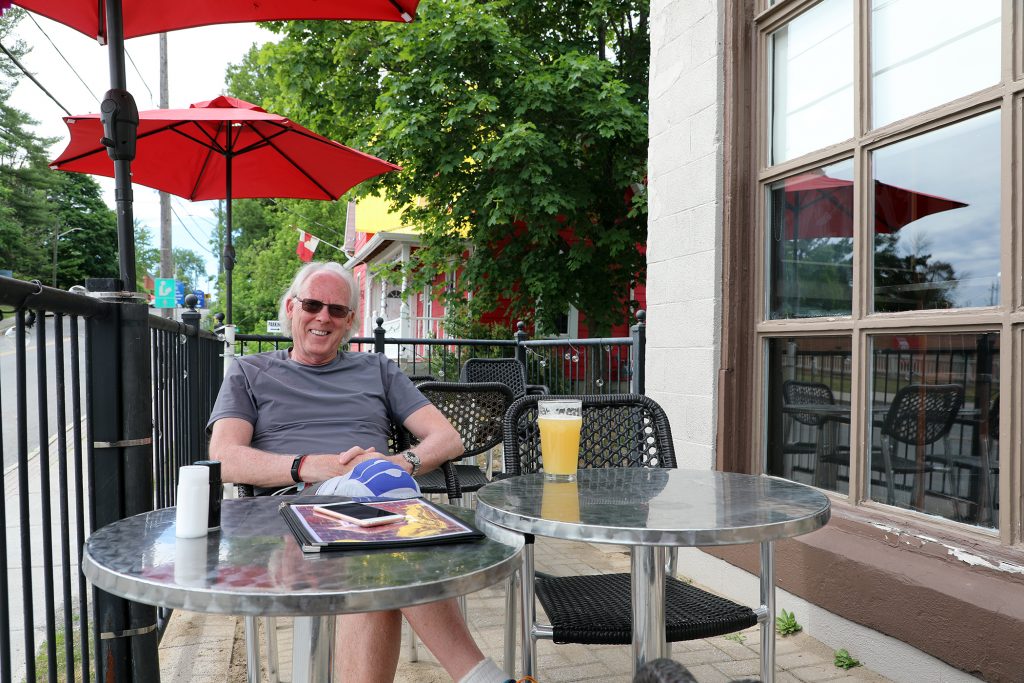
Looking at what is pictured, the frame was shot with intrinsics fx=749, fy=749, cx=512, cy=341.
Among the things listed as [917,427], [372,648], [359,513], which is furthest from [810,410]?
[359,513]

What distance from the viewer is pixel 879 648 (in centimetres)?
250

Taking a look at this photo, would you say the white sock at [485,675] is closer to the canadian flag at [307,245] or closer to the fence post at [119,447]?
the fence post at [119,447]

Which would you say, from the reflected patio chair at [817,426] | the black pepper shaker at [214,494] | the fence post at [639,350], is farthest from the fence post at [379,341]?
the black pepper shaker at [214,494]

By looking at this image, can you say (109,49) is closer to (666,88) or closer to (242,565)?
(242,565)

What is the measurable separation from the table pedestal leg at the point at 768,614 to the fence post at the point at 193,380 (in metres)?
2.52

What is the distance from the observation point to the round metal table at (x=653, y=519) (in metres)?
1.31

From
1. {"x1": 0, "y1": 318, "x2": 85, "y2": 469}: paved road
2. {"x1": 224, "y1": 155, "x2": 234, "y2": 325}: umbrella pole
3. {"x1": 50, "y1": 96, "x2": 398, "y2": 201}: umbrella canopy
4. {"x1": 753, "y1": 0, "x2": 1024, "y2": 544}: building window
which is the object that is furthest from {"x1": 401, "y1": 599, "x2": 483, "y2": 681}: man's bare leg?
{"x1": 224, "y1": 155, "x2": 234, "y2": 325}: umbrella pole

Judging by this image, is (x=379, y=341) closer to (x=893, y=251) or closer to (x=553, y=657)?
(x=553, y=657)

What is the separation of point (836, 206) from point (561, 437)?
1.68 meters

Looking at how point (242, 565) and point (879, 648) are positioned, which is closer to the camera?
point (242, 565)

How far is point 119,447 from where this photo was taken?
1.74m

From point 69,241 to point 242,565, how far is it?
4510cm

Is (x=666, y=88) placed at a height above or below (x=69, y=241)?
below

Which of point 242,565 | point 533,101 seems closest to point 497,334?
point 533,101
